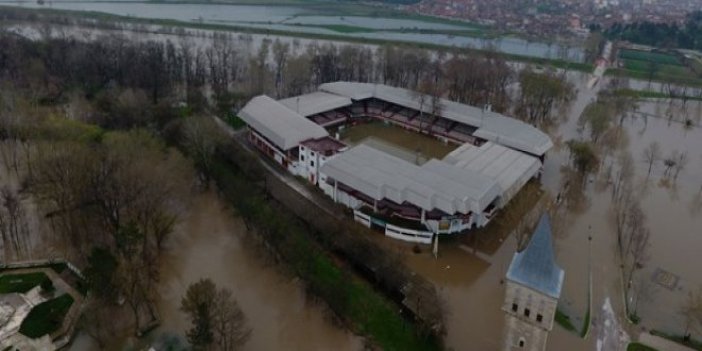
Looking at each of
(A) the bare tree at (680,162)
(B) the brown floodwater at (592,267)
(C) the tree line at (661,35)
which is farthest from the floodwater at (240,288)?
(C) the tree line at (661,35)

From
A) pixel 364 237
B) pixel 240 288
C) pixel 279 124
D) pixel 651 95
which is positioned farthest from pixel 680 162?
pixel 240 288

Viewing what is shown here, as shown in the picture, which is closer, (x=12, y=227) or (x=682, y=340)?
(x=682, y=340)

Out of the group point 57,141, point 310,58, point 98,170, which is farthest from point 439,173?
point 310,58

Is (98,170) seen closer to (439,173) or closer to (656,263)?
(439,173)

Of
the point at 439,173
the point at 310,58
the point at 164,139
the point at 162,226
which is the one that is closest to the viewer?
the point at 162,226

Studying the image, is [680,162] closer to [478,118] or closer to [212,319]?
[478,118]

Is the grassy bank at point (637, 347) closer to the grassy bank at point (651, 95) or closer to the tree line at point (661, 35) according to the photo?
the grassy bank at point (651, 95)
